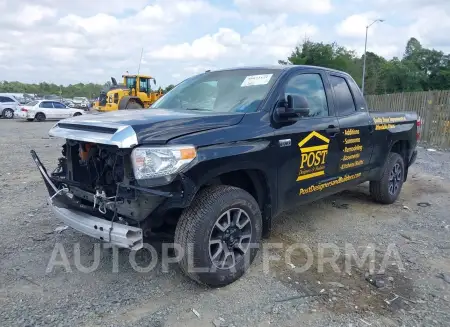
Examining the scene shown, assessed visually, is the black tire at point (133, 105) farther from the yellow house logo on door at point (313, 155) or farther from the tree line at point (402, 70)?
the tree line at point (402, 70)

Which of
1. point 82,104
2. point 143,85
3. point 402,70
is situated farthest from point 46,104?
point 402,70

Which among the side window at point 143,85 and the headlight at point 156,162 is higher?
the side window at point 143,85

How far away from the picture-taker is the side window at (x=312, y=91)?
4199 mm

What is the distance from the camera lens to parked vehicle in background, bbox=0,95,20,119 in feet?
93.8

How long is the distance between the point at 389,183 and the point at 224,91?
3.10 metres

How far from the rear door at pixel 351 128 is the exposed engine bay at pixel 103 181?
253cm

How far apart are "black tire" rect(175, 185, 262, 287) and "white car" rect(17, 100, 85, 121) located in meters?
25.5

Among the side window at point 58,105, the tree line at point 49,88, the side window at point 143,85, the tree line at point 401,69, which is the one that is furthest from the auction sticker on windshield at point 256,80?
the tree line at point 49,88

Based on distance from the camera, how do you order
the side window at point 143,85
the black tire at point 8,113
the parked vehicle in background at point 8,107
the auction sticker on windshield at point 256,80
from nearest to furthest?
1. the auction sticker on windshield at point 256,80
2. the side window at point 143,85
3. the parked vehicle in background at point 8,107
4. the black tire at point 8,113

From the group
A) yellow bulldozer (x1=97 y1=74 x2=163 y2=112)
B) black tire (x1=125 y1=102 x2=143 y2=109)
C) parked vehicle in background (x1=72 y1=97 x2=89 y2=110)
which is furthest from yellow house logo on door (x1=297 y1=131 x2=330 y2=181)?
parked vehicle in background (x1=72 y1=97 x2=89 y2=110)

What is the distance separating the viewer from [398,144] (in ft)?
20.0

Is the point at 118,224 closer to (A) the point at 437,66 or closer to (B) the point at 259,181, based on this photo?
(B) the point at 259,181

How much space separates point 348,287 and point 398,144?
334 centimetres

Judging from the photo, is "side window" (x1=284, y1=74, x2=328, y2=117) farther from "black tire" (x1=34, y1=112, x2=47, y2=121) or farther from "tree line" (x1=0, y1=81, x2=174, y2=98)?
"tree line" (x1=0, y1=81, x2=174, y2=98)
